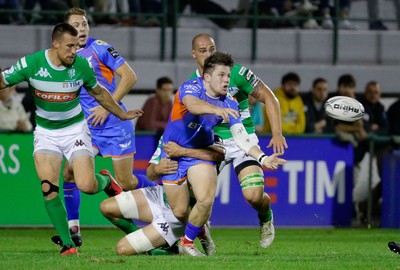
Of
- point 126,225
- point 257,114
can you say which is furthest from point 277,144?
point 257,114

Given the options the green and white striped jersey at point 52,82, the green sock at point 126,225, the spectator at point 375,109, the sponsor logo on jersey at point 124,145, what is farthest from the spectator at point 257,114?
the green and white striped jersey at point 52,82

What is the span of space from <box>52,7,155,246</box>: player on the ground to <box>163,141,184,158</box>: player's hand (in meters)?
1.34

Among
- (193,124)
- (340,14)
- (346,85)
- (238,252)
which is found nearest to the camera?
(193,124)

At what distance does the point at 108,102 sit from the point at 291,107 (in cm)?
602

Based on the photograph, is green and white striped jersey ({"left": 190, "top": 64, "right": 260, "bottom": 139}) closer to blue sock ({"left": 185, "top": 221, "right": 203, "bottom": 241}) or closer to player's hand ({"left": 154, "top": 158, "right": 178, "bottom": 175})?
player's hand ({"left": 154, "top": 158, "right": 178, "bottom": 175})

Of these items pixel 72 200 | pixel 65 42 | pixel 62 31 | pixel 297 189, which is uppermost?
pixel 62 31

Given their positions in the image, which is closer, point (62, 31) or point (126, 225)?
point (62, 31)

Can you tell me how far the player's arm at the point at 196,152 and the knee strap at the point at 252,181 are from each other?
754 mm

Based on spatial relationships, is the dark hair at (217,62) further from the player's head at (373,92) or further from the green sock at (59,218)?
the player's head at (373,92)

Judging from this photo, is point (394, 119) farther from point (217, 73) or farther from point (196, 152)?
point (217, 73)

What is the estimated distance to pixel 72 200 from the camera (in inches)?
478

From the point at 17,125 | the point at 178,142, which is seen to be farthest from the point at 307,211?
the point at 178,142

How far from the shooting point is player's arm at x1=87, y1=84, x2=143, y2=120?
1137 centimetres

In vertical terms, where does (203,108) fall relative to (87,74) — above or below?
below
